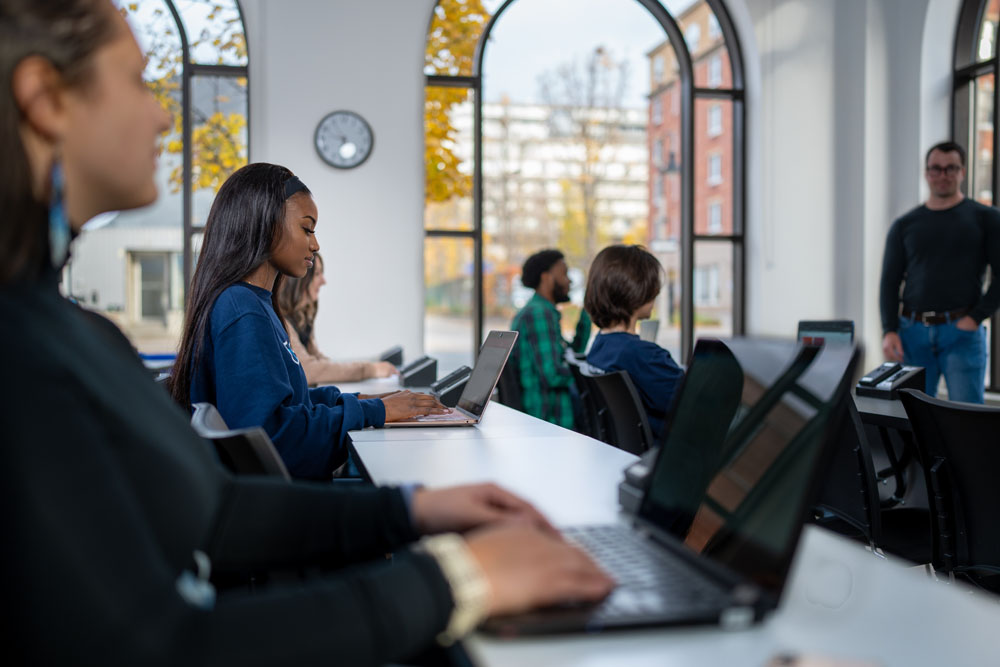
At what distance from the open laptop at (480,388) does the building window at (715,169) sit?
4927 millimetres

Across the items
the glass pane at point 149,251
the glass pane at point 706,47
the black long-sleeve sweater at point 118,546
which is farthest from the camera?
the glass pane at point 706,47

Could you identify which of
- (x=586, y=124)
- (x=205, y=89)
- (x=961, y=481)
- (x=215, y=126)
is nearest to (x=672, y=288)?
(x=586, y=124)

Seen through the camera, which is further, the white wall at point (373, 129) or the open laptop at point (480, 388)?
the white wall at point (373, 129)

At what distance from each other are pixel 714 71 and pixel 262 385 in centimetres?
617

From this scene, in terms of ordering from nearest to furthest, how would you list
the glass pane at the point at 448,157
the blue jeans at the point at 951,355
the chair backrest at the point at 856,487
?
the chair backrest at the point at 856,487 < the blue jeans at the point at 951,355 < the glass pane at the point at 448,157

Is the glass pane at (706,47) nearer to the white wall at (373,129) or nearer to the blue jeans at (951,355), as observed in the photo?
the white wall at (373,129)

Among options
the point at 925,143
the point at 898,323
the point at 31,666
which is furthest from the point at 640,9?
the point at 31,666

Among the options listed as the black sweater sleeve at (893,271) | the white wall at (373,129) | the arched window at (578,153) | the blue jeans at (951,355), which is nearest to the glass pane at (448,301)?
the arched window at (578,153)

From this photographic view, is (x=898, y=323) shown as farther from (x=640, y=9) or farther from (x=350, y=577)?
(x=350, y=577)

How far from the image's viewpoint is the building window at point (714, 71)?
7102 millimetres

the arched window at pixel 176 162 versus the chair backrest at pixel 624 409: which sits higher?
the arched window at pixel 176 162

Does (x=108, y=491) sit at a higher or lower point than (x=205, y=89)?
lower

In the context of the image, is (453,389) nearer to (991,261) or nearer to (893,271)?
(893,271)

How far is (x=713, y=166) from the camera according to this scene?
7.18 meters
